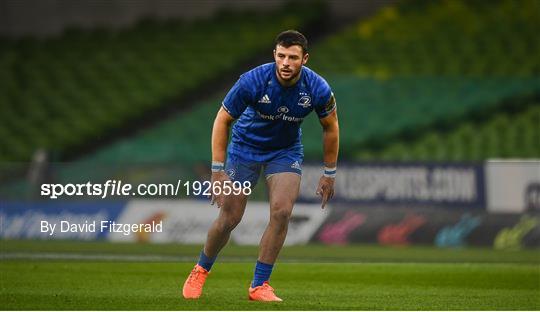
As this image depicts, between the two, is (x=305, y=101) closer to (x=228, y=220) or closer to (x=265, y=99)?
(x=265, y=99)

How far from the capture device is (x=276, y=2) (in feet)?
102

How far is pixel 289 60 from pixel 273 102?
0.41m

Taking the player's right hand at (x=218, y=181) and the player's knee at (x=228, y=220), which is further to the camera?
the player's knee at (x=228, y=220)

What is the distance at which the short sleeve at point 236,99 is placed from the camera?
9252 mm

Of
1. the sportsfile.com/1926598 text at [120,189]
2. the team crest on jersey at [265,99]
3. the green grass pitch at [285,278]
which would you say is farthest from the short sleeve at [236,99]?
the sportsfile.com/1926598 text at [120,189]

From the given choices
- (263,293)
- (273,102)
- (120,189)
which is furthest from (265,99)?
(120,189)

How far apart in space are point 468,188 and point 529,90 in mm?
6943

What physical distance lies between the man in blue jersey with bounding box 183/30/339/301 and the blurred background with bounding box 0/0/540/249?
8365 millimetres

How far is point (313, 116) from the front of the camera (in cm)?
2583

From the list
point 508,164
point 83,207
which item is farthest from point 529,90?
point 83,207

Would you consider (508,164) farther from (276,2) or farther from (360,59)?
(276,2)

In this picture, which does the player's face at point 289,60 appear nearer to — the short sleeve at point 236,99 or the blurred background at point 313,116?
the short sleeve at point 236,99

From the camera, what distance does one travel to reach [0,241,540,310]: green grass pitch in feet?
31.0

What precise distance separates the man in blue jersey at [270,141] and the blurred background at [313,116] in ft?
27.4
